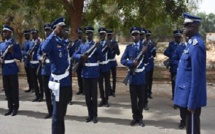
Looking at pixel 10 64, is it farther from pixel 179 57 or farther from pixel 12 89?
pixel 179 57

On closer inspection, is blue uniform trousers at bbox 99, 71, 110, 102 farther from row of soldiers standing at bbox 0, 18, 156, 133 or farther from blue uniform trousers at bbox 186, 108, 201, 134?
blue uniform trousers at bbox 186, 108, 201, 134

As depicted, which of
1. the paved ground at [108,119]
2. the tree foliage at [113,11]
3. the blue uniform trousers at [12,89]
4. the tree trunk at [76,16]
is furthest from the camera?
the tree trunk at [76,16]

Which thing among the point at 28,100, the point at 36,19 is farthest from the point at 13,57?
the point at 36,19

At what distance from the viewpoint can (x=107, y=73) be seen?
8.57m

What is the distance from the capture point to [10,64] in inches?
281

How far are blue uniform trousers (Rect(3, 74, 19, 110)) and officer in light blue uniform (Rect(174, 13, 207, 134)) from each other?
14.3 ft

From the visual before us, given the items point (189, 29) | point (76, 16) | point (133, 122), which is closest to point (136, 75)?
point (133, 122)

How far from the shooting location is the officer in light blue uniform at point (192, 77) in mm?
3843

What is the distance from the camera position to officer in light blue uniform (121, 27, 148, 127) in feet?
20.7

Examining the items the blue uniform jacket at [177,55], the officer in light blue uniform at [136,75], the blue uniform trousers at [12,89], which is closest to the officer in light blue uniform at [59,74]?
the officer in light blue uniform at [136,75]

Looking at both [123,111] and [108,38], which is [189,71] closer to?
[123,111]

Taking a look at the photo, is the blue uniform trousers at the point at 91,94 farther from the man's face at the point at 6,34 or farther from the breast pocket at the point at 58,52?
the man's face at the point at 6,34

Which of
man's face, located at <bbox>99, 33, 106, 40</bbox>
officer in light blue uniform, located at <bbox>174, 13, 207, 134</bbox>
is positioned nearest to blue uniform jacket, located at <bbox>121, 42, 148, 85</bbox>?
man's face, located at <bbox>99, 33, 106, 40</bbox>

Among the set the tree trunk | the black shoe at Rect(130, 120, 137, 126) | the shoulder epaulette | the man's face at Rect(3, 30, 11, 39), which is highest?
the tree trunk
